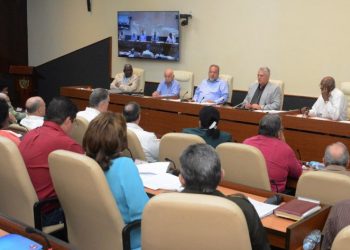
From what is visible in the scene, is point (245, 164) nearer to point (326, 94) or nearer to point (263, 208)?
point (263, 208)

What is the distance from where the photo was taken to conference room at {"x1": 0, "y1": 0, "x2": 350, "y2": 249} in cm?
618

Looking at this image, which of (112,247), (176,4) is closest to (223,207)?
(112,247)

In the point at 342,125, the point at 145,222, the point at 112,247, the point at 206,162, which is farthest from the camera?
the point at 342,125

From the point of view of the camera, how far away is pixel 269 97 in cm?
667

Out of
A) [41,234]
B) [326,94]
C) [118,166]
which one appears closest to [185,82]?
[326,94]

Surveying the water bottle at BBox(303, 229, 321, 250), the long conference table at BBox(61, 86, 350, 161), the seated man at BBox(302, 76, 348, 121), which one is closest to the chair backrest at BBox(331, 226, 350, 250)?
the water bottle at BBox(303, 229, 321, 250)

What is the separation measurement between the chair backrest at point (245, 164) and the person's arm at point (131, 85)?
5.29 m

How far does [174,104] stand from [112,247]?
4.41 meters

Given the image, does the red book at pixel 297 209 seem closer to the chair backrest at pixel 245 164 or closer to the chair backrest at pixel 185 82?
the chair backrest at pixel 245 164

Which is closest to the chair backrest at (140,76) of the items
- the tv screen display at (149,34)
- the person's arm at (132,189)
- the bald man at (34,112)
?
Result: the tv screen display at (149,34)

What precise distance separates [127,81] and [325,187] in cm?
634

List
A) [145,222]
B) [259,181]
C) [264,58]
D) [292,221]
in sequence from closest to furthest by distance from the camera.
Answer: [145,222] < [292,221] < [259,181] < [264,58]

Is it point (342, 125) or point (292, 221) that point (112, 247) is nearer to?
point (292, 221)

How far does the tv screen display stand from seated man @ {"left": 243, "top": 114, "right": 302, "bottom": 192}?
5.36m
